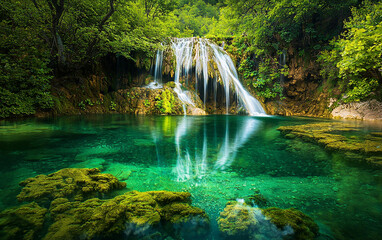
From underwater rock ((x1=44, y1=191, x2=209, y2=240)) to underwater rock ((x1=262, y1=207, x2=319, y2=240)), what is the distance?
20.3 inches

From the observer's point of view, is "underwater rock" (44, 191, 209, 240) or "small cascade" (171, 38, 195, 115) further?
"small cascade" (171, 38, 195, 115)

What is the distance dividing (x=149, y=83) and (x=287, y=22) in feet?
38.4

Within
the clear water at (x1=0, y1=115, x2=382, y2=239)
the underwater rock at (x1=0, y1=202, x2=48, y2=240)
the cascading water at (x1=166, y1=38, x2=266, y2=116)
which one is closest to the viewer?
the underwater rock at (x1=0, y1=202, x2=48, y2=240)

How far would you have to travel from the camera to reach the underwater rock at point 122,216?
1.12 meters

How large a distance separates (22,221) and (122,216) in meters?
0.67

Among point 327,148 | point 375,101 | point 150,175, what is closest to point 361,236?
point 150,175

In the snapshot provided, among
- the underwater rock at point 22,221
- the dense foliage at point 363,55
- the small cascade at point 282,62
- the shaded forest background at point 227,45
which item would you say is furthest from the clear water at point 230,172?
the small cascade at point 282,62

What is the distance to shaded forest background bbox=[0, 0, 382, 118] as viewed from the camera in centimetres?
747

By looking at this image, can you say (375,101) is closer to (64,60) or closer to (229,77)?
(229,77)

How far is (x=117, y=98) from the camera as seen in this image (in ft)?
40.7

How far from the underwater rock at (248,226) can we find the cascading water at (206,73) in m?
11.8

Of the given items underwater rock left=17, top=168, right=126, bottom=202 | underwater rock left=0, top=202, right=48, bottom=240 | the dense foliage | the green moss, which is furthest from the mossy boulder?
the green moss

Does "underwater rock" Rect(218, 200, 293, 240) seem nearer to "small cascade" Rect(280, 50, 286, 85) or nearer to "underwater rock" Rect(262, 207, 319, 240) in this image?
"underwater rock" Rect(262, 207, 319, 240)

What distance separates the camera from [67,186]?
1.68 meters
